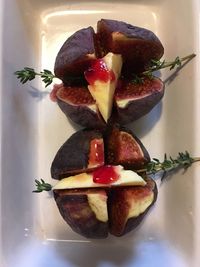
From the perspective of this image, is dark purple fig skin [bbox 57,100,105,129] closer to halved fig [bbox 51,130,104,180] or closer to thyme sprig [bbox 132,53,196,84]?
halved fig [bbox 51,130,104,180]

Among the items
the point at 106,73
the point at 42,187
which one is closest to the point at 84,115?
the point at 106,73

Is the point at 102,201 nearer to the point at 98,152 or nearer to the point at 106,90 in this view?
the point at 98,152

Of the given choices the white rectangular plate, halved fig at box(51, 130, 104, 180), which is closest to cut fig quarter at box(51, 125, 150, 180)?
halved fig at box(51, 130, 104, 180)

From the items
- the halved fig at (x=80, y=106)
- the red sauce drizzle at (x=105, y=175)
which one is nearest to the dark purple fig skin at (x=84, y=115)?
the halved fig at (x=80, y=106)

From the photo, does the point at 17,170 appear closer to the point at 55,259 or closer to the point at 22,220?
the point at 22,220

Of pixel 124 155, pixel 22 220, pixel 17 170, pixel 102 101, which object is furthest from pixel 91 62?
pixel 22 220

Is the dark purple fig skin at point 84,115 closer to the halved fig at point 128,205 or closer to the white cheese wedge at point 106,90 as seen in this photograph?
the white cheese wedge at point 106,90
